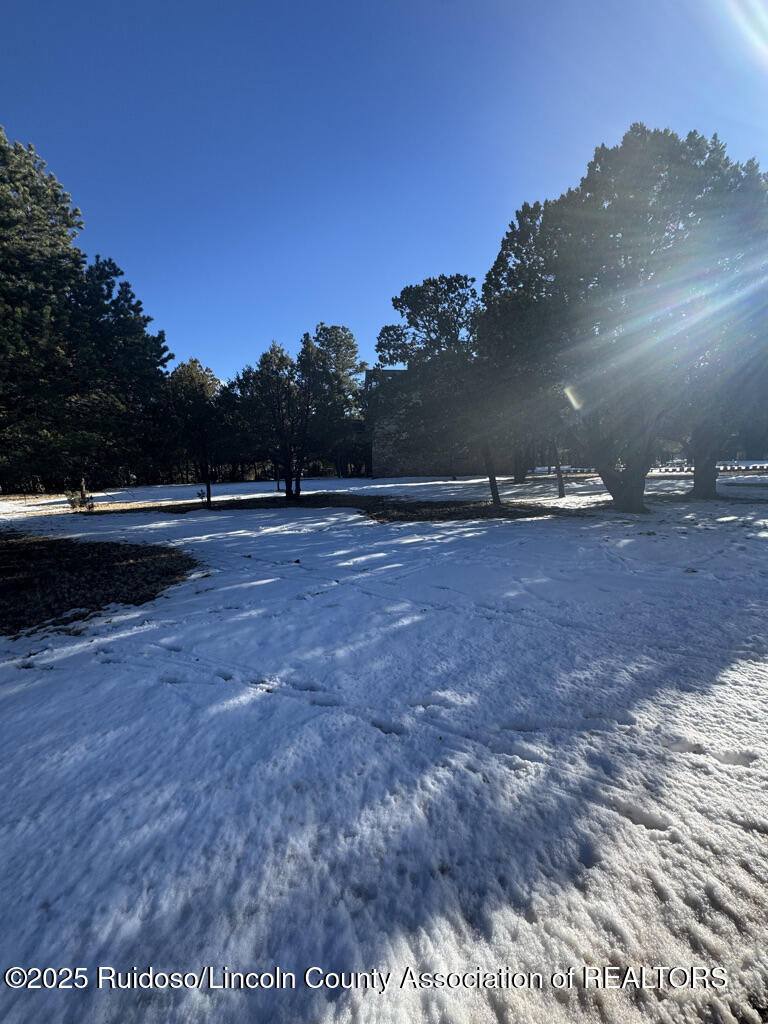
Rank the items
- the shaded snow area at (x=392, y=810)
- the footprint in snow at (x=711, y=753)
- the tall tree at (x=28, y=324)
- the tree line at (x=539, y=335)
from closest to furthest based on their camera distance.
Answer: the shaded snow area at (x=392, y=810) < the footprint in snow at (x=711, y=753) < the tall tree at (x=28, y=324) < the tree line at (x=539, y=335)

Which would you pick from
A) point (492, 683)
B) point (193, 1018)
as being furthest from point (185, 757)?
point (492, 683)

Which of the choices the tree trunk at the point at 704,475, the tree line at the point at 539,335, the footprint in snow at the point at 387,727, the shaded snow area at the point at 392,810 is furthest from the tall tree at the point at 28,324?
the tree trunk at the point at 704,475

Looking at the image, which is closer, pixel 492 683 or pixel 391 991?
pixel 391 991

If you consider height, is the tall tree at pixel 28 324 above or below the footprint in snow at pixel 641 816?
above

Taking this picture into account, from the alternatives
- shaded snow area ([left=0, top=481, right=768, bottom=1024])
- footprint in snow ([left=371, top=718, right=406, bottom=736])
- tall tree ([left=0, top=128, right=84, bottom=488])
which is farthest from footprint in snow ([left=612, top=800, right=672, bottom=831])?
tall tree ([left=0, top=128, right=84, bottom=488])

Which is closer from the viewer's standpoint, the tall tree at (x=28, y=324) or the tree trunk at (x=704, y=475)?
the tall tree at (x=28, y=324)

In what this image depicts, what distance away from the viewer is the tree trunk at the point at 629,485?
42.4ft

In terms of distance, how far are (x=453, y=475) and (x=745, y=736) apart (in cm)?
3355

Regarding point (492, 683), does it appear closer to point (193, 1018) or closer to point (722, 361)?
point (193, 1018)

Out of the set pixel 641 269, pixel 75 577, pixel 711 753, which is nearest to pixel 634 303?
pixel 641 269

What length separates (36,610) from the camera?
16.9 feet

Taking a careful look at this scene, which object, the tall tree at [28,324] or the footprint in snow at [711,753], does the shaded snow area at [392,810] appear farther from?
the tall tree at [28,324]

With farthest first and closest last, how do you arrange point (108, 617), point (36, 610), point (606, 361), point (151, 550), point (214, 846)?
point (606, 361), point (151, 550), point (36, 610), point (108, 617), point (214, 846)

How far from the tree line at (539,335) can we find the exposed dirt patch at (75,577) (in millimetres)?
1669
